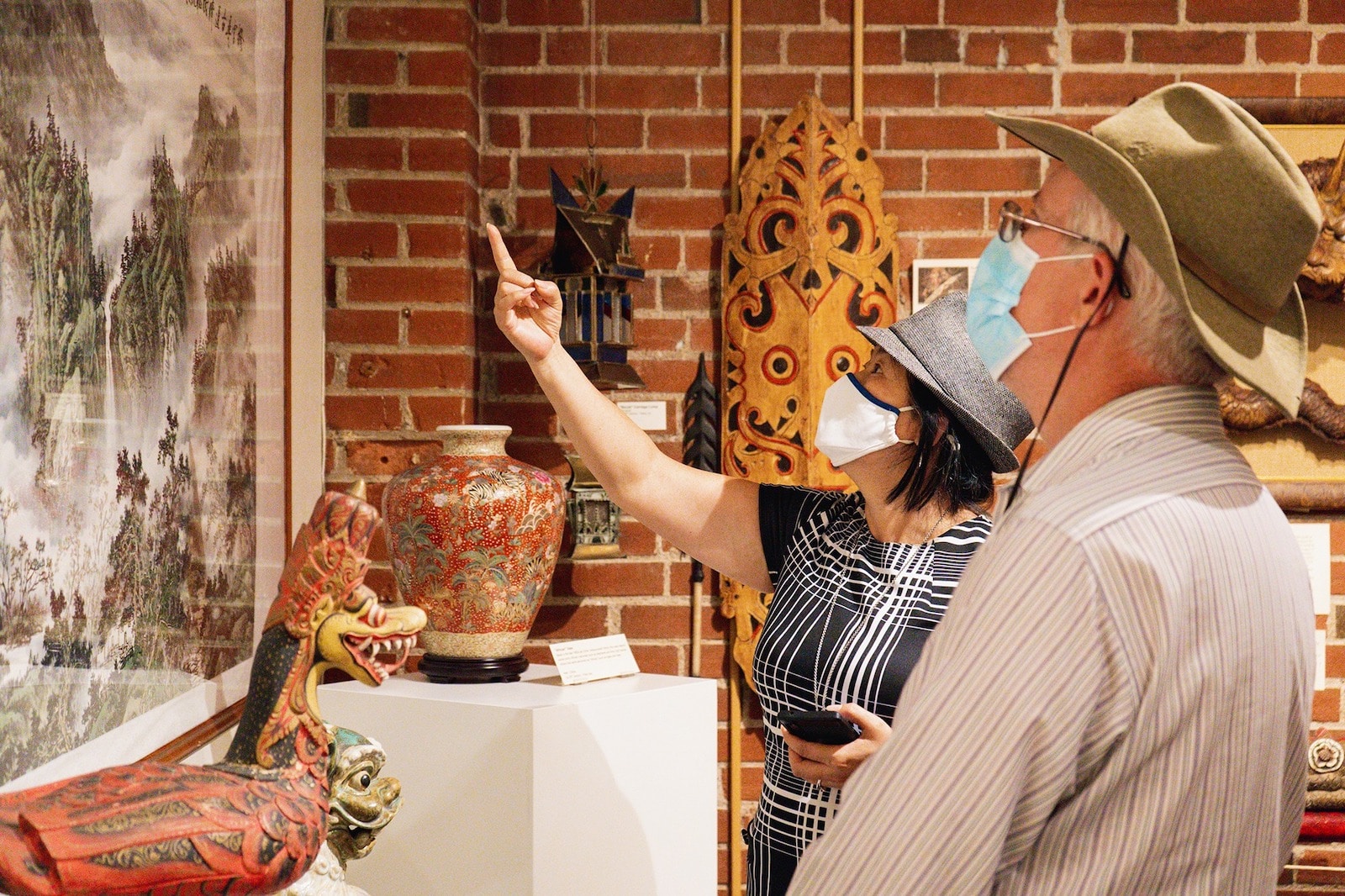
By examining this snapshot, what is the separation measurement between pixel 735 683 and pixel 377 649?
1497 mm

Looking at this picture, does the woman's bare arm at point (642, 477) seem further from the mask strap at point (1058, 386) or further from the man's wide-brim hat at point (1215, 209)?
the man's wide-brim hat at point (1215, 209)

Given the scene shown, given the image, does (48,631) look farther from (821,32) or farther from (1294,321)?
(821,32)

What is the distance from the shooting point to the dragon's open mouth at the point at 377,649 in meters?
0.89

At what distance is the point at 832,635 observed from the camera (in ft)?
4.77

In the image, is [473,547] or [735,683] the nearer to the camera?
[473,547]

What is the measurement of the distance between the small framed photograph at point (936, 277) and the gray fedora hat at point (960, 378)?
0.79 meters

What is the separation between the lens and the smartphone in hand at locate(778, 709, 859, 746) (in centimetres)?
127

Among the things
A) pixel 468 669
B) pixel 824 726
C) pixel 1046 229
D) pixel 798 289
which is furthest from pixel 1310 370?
pixel 468 669

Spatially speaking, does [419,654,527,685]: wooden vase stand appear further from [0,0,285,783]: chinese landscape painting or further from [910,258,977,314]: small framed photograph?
[910,258,977,314]: small framed photograph

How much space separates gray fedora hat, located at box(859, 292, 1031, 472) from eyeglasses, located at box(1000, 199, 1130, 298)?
0.54 meters

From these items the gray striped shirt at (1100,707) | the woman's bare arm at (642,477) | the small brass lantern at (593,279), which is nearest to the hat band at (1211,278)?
the gray striped shirt at (1100,707)

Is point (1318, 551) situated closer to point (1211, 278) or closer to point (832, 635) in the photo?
point (832, 635)

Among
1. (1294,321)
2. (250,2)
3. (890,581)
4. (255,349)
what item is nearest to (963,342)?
(890,581)

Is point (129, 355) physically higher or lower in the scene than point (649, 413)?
higher
